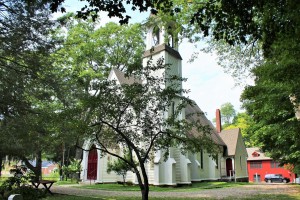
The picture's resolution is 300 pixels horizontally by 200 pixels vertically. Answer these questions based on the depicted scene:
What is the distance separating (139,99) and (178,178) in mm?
16493

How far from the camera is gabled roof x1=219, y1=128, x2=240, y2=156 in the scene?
3716 cm

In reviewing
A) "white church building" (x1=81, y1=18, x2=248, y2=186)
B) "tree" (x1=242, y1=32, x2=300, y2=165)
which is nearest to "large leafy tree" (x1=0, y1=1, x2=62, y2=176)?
"white church building" (x1=81, y1=18, x2=248, y2=186)

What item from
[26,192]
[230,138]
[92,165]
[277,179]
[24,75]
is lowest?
[277,179]

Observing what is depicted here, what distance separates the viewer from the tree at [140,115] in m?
10.6

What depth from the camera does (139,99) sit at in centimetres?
1068

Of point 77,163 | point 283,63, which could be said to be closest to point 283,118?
point 283,63

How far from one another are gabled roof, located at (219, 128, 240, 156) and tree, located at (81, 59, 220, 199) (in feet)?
87.4

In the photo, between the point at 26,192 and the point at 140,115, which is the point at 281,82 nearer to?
the point at 140,115

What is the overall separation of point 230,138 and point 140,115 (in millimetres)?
30310

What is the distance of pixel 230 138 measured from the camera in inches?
1540

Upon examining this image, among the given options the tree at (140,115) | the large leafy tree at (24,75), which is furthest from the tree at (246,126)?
the large leafy tree at (24,75)

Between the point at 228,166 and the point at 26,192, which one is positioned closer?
the point at 26,192

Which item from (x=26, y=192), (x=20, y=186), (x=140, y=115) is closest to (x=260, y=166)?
(x=140, y=115)

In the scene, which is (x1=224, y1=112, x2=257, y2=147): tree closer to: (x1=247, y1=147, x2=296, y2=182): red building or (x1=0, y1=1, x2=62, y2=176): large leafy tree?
(x1=247, y1=147, x2=296, y2=182): red building
